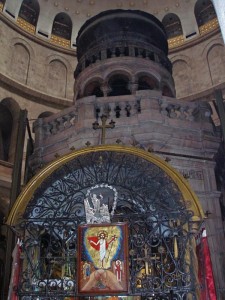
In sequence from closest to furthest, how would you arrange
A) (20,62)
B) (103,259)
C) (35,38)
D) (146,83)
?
(103,259), (146,83), (20,62), (35,38)

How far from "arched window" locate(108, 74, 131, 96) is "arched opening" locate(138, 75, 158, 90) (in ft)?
1.66

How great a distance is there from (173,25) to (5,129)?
35.2 ft

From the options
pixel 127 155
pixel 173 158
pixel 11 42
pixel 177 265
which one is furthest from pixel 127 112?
pixel 11 42

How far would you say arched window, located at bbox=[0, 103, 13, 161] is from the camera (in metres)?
18.4

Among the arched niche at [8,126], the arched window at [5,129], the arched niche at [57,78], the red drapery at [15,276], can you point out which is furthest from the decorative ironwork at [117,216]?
the arched niche at [57,78]

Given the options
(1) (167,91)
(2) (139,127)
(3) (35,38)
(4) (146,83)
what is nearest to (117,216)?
(2) (139,127)

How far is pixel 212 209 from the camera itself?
8.90m

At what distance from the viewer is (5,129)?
62.7 feet

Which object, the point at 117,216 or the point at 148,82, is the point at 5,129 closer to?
the point at 148,82

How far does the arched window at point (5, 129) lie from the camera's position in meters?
18.4

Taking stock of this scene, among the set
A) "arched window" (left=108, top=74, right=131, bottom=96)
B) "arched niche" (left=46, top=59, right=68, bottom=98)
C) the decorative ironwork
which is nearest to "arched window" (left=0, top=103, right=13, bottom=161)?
"arched niche" (left=46, top=59, right=68, bottom=98)

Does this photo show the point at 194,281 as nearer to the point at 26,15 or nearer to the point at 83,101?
the point at 83,101

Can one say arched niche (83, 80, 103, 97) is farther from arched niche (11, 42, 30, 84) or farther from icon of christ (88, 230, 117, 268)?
icon of christ (88, 230, 117, 268)

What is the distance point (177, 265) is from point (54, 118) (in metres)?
5.68
